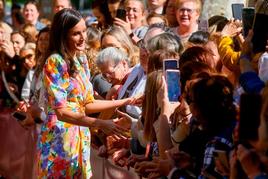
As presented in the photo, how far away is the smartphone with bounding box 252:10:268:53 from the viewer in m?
6.96

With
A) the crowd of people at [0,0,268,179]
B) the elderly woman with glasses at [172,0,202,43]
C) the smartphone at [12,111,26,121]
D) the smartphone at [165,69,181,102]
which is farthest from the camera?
the smartphone at [12,111,26,121]

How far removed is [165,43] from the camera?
8.97m

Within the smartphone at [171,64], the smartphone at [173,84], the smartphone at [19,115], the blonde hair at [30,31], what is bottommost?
the smartphone at [19,115]

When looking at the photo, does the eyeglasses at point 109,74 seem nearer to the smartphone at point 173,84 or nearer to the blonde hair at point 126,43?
the blonde hair at point 126,43

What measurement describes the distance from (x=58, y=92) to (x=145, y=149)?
0.93 m

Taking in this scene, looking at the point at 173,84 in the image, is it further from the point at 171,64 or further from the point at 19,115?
the point at 19,115

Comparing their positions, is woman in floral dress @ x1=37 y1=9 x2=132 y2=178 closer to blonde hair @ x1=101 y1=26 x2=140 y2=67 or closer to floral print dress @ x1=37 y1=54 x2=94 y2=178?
floral print dress @ x1=37 y1=54 x2=94 y2=178

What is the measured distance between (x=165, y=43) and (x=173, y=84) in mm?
1458

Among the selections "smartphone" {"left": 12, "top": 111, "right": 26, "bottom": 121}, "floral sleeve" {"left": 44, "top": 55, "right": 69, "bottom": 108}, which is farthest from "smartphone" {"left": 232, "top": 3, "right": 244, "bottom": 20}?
"smartphone" {"left": 12, "top": 111, "right": 26, "bottom": 121}

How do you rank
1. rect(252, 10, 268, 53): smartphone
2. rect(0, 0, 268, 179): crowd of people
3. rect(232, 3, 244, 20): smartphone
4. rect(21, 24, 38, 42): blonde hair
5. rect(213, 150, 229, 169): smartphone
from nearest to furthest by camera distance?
1. rect(213, 150, 229, 169): smartphone
2. rect(0, 0, 268, 179): crowd of people
3. rect(252, 10, 268, 53): smartphone
4. rect(232, 3, 244, 20): smartphone
5. rect(21, 24, 38, 42): blonde hair

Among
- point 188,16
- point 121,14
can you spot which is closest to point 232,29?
point 188,16

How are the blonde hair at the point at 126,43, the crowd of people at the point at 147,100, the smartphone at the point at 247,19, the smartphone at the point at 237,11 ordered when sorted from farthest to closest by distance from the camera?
1. the blonde hair at the point at 126,43
2. the smartphone at the point at 237,11
3. the smartphone at the point at 247,19
4. the crowd of people at the point at 147,100

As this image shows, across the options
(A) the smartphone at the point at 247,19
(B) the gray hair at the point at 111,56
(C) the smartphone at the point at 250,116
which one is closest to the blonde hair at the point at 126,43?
(B) the gray hair at the point at 111,56

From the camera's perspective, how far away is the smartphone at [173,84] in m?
7.55
